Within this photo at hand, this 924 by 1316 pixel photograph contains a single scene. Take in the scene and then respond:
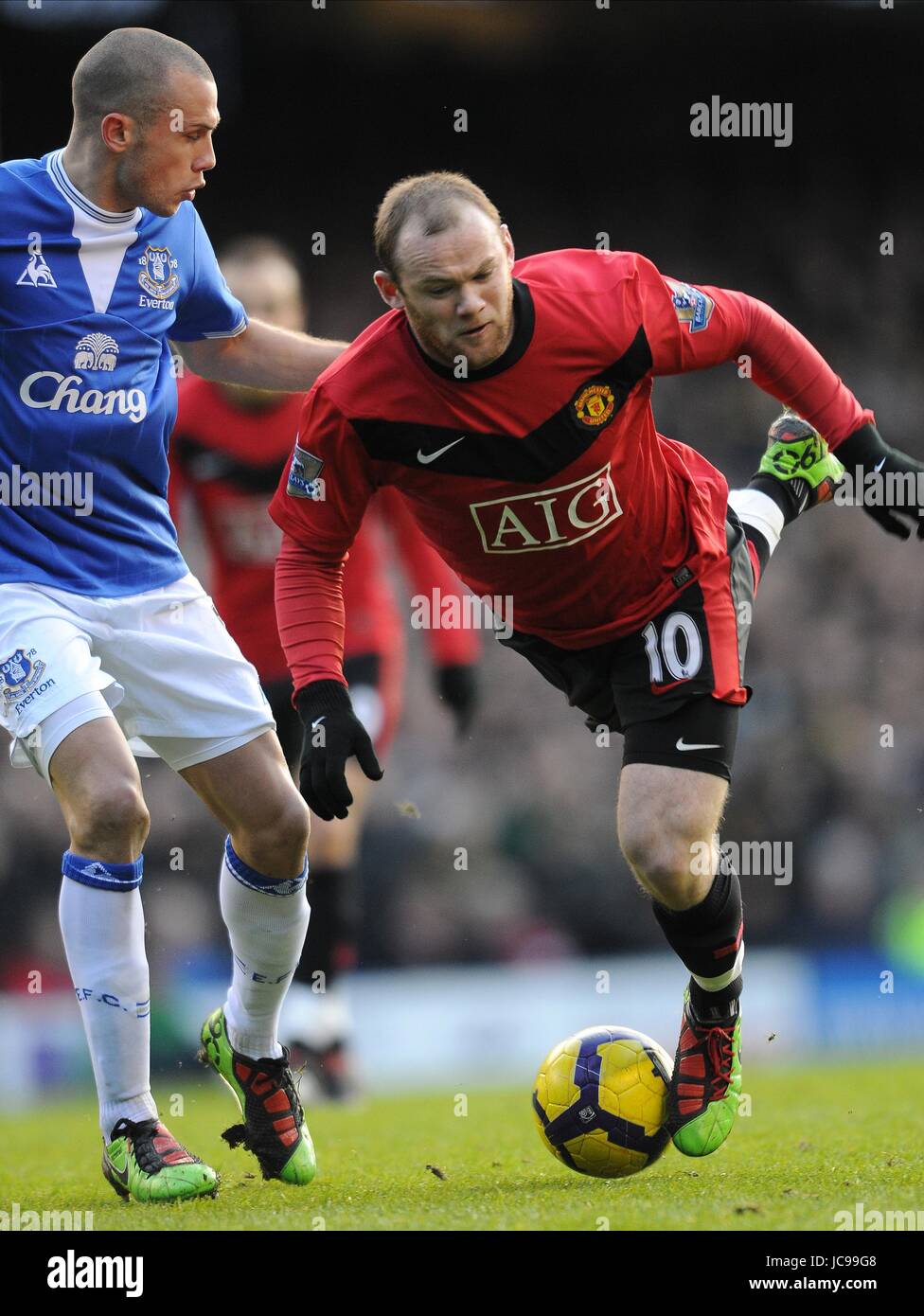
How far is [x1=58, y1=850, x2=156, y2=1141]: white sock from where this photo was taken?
3826 mm

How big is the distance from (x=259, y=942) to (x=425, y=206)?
6.14 feet

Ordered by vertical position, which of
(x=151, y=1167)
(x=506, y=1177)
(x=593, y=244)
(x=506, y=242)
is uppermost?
(x=593, y=244)

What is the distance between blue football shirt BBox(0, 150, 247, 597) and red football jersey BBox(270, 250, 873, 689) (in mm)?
386

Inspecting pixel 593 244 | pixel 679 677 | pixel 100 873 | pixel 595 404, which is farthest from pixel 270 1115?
pixel 593 244

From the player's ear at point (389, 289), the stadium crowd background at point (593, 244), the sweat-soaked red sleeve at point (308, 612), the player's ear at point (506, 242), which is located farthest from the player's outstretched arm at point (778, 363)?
the stadium crowd background at point (593, 244)

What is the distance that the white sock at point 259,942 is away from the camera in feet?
13.8

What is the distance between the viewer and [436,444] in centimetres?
391

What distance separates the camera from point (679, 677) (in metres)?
4.22

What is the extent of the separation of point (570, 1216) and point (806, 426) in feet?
8.80

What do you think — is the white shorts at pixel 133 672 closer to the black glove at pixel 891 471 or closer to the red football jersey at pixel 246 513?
the black glove at pixel 891 471

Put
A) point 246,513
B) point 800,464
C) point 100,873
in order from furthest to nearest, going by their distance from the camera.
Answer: point 246,513
point 800,464
point 100,873

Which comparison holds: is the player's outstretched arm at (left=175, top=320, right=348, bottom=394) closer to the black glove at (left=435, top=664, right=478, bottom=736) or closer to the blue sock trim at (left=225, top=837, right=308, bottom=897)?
the blue sock trim at (left=225, top=837, right=308, bottom=897)

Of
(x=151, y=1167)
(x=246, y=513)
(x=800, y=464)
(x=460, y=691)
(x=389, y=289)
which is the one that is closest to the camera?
(x=151, y=1167)

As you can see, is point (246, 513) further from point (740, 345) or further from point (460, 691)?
point (740, 345)
